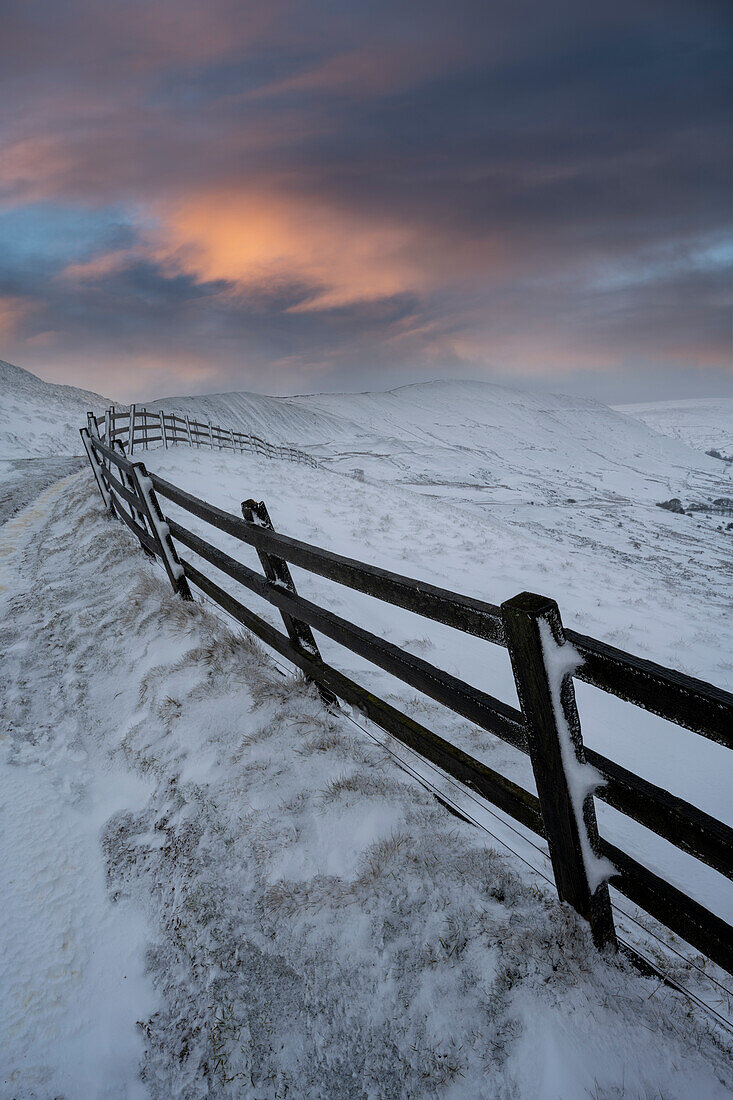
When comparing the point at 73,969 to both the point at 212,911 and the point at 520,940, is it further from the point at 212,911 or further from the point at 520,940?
the point at 520,940

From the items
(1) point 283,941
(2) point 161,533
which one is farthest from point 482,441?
(1) point 283,941

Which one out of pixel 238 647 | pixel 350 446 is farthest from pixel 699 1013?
pixel 350 446

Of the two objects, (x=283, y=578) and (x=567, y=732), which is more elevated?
(x=283, y=578)

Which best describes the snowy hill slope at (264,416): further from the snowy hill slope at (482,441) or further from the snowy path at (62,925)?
the snowy path at (62,925)

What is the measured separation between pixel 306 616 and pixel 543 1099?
221 cm

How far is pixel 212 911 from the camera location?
7.28 ft

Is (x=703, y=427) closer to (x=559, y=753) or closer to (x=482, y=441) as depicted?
(x=482, y=441)

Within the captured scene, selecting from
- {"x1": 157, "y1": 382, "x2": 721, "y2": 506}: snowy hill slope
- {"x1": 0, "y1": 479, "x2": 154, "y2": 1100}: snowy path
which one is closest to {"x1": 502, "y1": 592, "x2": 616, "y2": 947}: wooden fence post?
{"x1": 0, "y1": 479, "x2": 154, "y2": 1100}: snowy path

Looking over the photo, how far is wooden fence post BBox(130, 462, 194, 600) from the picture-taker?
5004 mm

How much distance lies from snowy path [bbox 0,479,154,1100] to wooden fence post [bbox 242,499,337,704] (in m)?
1.31

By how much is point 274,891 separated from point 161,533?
3.71 m

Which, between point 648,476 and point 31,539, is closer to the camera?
point 31,539

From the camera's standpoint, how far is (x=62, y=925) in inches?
88.2

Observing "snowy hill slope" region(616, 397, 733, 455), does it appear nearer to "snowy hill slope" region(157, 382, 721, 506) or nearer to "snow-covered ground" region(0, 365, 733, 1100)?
"snowy hill slope" region(157, 382, 721, 506)
